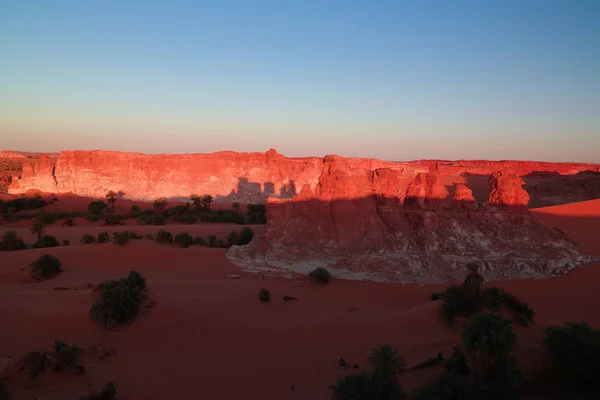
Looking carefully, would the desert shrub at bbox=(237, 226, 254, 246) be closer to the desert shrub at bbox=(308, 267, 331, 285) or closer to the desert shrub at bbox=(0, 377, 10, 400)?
the desert shrub at bbox=(308, 267, 331, 285)

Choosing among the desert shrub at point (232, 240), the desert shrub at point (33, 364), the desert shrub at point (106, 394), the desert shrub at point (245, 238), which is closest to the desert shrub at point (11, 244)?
the desert shrub at point (232, 240)

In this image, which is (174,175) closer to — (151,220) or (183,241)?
(151,220)

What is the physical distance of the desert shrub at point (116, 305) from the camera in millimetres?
7438

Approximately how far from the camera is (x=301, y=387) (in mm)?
5840

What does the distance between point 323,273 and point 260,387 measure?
4635mm

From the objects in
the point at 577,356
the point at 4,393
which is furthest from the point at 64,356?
the point at 577,356

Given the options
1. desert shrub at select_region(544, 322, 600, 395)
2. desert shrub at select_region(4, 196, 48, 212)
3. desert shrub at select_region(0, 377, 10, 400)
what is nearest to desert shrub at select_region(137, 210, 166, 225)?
desert shrub at select_region(4, 196, 48, 212)

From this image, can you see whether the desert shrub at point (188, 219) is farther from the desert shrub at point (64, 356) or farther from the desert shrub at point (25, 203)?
the desert shrub at point (64, 356)

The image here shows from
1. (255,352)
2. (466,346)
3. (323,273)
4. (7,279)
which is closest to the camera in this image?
(466,346)

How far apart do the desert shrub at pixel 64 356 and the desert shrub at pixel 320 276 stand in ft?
18.6

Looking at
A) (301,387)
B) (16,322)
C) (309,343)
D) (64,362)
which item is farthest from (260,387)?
(16,322)

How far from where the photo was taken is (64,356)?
5.81 meters

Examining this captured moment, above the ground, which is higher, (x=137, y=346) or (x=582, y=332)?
(x=582, y=332)

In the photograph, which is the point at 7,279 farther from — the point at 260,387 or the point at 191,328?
the point at 260,387
